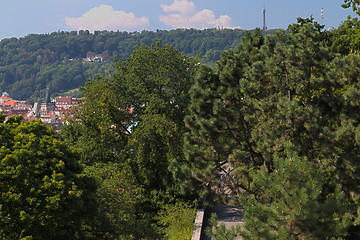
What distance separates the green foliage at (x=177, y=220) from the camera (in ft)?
58.6

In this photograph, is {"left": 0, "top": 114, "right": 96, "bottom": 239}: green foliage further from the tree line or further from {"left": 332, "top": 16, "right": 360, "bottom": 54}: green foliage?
{"left": 332, "top": 16, "right": 360, "bottom": 54}: green foliage

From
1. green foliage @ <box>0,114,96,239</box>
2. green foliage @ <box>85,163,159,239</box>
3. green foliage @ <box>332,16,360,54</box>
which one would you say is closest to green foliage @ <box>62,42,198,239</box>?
green foliage @ <box>85,163,159,239</box>

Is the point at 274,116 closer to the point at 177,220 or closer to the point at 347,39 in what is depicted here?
the point at 177,220

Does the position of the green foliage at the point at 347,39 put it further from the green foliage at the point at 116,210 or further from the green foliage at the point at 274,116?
the green foliage at the point at 116,210

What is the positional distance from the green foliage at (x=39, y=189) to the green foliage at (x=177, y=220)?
16.0ft

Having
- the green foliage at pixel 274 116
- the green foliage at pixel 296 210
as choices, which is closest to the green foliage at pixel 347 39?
the green foliage at pixel 274 116

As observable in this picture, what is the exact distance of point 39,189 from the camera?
12297 mm

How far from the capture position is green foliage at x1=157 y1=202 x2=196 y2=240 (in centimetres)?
1785

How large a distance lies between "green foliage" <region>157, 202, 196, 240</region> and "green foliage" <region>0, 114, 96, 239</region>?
4884mm

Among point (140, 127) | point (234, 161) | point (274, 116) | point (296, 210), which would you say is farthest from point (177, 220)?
point (296, 210)

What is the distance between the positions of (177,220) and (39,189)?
7932 mm

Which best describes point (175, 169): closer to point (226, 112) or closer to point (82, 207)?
point (226, 112)

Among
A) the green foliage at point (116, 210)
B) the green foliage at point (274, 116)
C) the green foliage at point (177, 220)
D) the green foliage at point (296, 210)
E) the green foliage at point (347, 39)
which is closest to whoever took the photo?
the green foliage at point (296, 210)

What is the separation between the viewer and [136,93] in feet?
74.3
